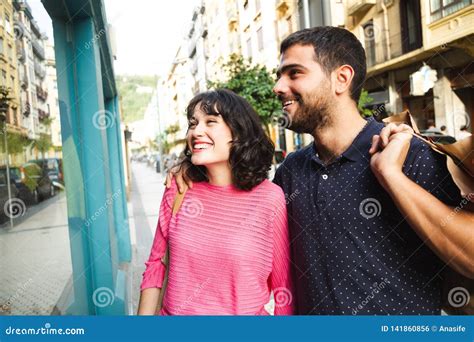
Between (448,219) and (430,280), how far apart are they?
0.18 metres

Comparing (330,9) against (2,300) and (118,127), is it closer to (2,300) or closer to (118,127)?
(2,300)

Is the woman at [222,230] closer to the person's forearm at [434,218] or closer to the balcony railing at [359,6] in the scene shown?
the person's forearm at [434,218]

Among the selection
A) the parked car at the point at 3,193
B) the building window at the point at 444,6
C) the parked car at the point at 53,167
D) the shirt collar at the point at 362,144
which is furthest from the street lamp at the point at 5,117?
the building window at the point at 444,6

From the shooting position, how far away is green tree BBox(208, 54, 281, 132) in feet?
5.55

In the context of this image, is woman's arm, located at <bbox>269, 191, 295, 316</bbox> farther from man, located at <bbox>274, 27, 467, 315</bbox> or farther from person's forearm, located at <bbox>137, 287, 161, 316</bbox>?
person's forearm, located at <bbox>137, 287, 161, 316</bbox>

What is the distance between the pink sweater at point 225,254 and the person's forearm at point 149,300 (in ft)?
0.06

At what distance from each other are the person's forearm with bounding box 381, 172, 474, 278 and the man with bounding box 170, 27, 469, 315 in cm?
2

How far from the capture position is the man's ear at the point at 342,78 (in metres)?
1.03

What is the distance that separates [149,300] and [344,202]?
56 cm

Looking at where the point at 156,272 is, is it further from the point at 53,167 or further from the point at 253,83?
the point at 253,83

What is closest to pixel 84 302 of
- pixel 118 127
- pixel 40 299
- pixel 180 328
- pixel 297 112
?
pixel 40 299

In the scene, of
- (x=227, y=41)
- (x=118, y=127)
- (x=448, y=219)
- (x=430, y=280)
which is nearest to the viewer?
(x=448, y=219)

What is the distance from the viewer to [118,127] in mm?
4387

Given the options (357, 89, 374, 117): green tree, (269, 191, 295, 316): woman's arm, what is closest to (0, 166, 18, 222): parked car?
(269, 191, 295, 316): woman's arm
